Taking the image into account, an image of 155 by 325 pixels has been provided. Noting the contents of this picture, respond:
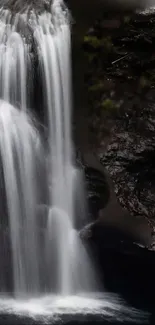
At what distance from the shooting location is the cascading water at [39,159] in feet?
32.7

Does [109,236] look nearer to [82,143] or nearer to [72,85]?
[82,143]

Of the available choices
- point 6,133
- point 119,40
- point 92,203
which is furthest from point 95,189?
point 119,40

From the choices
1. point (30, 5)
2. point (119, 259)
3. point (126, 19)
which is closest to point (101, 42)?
point (126, 19)

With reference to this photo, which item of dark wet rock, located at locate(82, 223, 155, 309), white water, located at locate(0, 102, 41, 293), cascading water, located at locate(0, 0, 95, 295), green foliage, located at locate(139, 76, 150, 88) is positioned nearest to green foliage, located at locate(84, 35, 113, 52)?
cascading water, located at locate(0, 0, 95, 295)

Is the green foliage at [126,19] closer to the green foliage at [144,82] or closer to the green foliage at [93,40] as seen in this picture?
the green foliage at [93,40]

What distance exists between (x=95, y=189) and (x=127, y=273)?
1.65 metres

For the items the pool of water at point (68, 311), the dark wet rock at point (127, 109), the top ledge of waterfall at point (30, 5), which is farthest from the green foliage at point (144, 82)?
the pool of water at point (68, 311)

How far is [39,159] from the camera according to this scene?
1041 centimetres

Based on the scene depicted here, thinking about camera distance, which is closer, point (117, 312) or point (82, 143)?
point (117, 312)

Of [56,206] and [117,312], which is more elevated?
[56,206]

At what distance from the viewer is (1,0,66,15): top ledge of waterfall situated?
11016 millimetres

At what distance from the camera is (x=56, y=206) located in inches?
420

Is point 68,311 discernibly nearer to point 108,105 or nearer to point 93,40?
point 108,105

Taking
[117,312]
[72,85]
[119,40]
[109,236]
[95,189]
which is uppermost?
[119,40]
